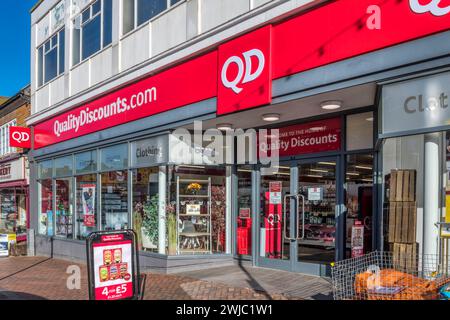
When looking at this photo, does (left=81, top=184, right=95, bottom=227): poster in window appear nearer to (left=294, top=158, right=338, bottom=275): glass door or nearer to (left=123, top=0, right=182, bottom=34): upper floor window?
(left=123, top=0, right=182, bottom=34): upper floor window

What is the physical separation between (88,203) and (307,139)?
293 inches

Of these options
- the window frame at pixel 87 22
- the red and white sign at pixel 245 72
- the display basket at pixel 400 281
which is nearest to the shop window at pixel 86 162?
the window frame at pixel 87 22

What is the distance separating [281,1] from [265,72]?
117 centimetres

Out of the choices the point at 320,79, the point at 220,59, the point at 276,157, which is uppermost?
the point at 220,59

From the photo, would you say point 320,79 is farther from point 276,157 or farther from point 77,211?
point 77,211

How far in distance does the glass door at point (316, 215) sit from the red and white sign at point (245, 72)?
6.13ft

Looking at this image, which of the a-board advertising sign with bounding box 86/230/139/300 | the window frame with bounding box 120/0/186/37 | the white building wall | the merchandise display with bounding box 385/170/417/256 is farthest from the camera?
the window frame with bounding box 120/0/186/37

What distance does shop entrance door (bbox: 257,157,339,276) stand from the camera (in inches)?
337

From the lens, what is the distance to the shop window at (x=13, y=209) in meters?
22.6

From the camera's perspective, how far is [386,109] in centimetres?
619

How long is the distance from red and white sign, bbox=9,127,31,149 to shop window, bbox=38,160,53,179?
0.93 metres

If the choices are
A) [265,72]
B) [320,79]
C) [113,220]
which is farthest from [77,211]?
[320,79]

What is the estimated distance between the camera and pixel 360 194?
8070 mm

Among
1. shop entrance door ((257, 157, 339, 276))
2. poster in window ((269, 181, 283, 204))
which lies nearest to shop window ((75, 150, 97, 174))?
shop entrance door ((257, 157, 339, 276))
